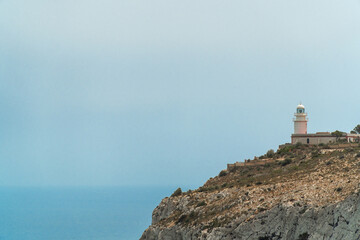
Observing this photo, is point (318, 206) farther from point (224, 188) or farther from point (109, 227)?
point (109, 227)

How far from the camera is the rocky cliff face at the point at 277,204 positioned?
47.2m

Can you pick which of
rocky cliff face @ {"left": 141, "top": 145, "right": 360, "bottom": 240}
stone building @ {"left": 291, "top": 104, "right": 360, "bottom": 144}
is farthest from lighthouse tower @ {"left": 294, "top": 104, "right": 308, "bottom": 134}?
rocky cliff face @ {"left": 141, "top": 145, "right": 360, "bottom": 240}

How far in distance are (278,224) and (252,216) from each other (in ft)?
9.28

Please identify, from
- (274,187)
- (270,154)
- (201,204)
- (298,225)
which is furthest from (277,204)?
(270,154)

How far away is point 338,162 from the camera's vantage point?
61.4m

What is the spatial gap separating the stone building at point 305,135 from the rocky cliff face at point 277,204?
6318 mm

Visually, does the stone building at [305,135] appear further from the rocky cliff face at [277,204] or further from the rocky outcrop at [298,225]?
the rocky outcrop at [298,225]

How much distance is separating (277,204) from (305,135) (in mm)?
31511

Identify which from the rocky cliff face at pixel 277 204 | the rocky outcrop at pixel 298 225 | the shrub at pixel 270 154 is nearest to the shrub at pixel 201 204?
the rocky cliff face at pixel 277 204

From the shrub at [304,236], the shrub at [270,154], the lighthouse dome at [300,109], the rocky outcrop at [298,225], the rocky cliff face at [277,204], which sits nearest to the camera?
the rocky outcrop at [298,225]

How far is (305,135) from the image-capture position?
82.1m

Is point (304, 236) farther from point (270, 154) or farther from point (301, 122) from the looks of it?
point (301, 122)

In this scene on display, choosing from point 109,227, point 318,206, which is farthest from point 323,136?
point 109,227

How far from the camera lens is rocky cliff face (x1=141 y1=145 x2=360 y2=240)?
4721 centimetres
